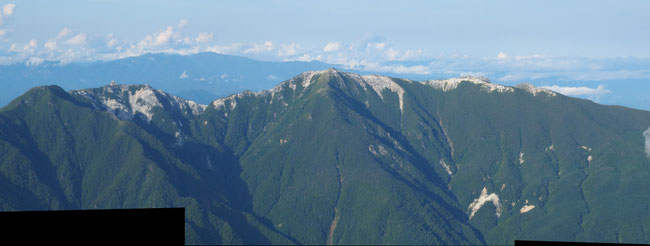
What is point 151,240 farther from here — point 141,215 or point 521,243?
point 521,243

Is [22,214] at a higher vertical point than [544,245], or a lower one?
higher

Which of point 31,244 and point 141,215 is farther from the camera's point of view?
point 141,215

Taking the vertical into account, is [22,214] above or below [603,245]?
above

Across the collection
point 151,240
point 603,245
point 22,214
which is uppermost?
point 22,214

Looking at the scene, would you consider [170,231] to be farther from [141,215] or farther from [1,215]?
[1,215]

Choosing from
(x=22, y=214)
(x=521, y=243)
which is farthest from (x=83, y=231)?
(x=521, y=243)

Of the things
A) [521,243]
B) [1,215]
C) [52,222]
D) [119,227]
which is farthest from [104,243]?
[521,243]

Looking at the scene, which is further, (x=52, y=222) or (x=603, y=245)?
(x=603, y=245)
